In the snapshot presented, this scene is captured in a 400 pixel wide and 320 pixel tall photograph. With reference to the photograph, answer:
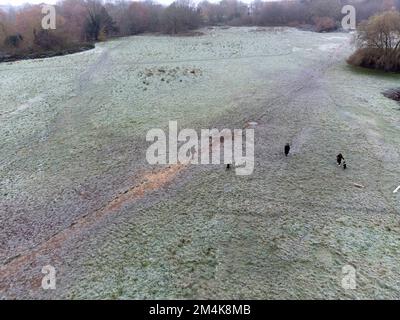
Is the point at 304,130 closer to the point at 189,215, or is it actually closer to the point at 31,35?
the point at 189,215

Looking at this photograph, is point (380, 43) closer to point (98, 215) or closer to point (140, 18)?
point (98, 215)

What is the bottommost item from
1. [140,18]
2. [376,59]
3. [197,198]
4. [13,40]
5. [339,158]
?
[197,198]

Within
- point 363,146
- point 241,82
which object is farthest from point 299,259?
point 241,82

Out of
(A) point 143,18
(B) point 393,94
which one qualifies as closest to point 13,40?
(A) point 143,18

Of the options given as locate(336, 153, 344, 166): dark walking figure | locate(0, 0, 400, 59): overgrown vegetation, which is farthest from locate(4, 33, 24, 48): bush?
locate(336, 153, 344, 166): dark walking figure

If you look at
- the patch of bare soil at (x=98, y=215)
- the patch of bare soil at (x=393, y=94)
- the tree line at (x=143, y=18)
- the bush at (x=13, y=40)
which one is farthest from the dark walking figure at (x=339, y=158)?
the bush at (x=13, y=40)

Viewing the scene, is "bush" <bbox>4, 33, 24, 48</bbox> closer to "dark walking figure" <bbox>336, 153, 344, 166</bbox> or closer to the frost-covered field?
the frost-covered field

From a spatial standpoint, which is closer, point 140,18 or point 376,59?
point 376,59
